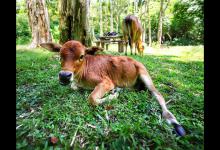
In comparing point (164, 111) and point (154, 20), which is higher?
point (154, 20)

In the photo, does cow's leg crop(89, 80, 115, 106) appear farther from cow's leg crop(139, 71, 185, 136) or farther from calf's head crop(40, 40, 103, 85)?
cow's leg crop(139, 71, 185, 136)

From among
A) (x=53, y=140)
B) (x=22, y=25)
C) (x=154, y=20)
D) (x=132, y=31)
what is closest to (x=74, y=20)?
(x=53, y=140)

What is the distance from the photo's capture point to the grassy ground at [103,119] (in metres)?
2.44

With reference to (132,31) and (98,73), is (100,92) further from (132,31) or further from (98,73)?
(132,31)

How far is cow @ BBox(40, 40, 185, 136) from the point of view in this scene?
3431mm

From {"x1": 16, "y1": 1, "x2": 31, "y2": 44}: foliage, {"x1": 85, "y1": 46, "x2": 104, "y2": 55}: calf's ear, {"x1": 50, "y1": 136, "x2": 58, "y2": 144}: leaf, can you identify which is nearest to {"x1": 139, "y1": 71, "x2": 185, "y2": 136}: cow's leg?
{"x1": 85, "y1": 46, "x2": 104, "y2": 55}: calf's ear

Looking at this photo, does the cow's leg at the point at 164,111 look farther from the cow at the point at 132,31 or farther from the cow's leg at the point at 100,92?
the cow at the point at 132,31

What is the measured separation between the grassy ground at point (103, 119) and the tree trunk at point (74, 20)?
2.02 m

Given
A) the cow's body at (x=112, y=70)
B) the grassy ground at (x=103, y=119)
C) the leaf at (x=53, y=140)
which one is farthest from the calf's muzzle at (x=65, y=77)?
the leaf at (x=53, y=140)

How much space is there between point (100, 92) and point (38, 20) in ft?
23.0

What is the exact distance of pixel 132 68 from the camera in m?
4.28

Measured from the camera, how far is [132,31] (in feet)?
35.1
